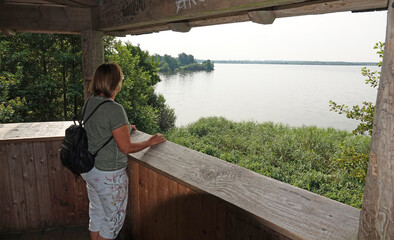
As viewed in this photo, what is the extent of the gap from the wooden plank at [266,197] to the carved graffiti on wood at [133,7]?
138 cm

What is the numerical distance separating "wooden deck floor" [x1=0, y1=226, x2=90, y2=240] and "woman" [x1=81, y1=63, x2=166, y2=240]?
0.85 metres

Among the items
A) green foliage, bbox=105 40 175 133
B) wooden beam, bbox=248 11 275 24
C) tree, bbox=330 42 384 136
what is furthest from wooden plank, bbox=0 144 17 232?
green foliage, bbox=105 40 175 133

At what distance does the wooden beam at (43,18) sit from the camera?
10.1 feet

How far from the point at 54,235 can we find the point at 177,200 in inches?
67.9

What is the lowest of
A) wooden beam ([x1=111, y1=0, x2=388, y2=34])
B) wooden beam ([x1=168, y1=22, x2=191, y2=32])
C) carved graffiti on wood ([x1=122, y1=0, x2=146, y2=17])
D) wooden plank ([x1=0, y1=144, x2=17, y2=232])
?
wooden plank ([x1=0, y1=144, x2=17, y2=232])

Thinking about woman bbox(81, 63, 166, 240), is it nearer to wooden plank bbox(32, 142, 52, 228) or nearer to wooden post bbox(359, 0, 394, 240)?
wooden plank bbox(32, 142, 52, 228)

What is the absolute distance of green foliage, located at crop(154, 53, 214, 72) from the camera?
70750 mm

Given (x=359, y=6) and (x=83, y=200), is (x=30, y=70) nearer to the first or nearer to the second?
(x=83, y=200)

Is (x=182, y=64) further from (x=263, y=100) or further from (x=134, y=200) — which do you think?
(x=134, y=200)

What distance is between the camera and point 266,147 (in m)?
19.5

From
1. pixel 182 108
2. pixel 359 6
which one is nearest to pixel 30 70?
pixel 359 6

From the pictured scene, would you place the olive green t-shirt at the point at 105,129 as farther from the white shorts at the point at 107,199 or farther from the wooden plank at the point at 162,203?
the wooden plank at the point at 162,203

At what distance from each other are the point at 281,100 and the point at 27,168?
53.4 m

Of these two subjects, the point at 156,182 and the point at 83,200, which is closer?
the point at 156,182
